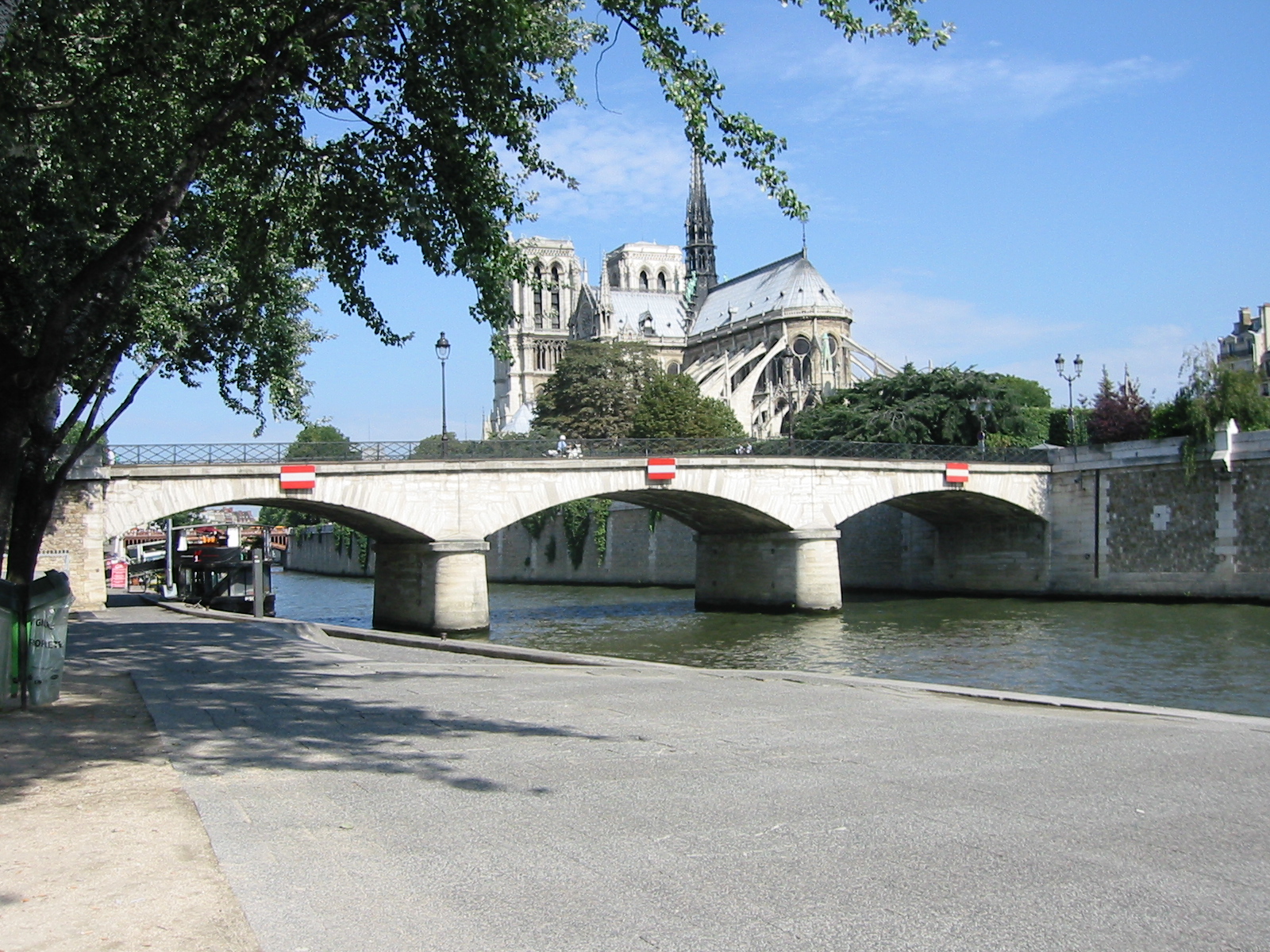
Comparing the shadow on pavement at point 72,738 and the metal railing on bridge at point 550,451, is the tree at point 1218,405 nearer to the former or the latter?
the metal railing on bridge at point 550,451

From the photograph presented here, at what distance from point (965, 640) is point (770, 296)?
8548 centimetres

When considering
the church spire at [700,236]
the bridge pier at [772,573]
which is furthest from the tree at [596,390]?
the church spire at [700,236]

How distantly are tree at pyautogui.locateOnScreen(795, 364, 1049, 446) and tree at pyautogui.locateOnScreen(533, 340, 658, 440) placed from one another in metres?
23.4

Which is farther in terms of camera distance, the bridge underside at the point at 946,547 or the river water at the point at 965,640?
the bridge underside at the point at 946,547

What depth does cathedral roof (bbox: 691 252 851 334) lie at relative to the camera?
346 ft

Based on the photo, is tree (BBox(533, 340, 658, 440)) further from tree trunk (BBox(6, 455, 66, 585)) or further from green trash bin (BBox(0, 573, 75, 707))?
green trash bin (BBox(0, 573, 75, 707))

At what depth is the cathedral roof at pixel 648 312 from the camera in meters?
132

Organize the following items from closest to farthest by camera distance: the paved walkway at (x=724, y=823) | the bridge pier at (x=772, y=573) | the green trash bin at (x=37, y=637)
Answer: the paved walkway at (x=724, y=823) < the green trash bin at (x=37, y=637) < the bridge pier at (x=772, y=573)

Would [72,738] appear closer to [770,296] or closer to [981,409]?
[981,409]

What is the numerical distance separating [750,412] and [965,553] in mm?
49397

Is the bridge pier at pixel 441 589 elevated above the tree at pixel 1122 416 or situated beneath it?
situated beneath

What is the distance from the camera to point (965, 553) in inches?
1875

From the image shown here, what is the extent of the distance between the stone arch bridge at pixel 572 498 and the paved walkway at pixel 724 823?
70.9ft

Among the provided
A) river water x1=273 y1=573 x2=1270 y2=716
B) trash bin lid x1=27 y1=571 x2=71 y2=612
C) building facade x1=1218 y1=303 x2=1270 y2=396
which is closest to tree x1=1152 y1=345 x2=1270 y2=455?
river water x1=273 y1=573 x2=1270 y2=716
